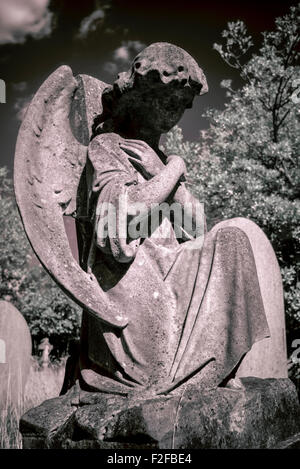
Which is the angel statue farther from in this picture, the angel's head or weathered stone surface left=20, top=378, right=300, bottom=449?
weathered stone surface left=20, top=378, right=300, bottom=449

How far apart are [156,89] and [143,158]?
0.41 meters

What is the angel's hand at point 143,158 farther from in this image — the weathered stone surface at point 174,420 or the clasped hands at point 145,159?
the weathered stone surface at point 174,420

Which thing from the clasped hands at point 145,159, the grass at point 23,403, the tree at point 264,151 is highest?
the tree at point 264,151

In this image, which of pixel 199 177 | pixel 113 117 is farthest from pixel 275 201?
pixel 113 117

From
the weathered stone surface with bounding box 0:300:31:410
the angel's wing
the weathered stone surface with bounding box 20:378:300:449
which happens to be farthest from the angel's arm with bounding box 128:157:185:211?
the weathered stone surface with bounding box 0:300:31:410

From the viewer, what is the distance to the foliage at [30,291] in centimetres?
1264

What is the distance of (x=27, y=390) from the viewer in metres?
6.94

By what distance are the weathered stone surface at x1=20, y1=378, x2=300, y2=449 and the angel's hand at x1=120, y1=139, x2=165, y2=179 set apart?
130 cm

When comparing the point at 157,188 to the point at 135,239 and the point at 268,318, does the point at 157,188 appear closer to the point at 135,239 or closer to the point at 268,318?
the point at 135,239

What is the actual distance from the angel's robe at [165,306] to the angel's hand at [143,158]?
0.16m

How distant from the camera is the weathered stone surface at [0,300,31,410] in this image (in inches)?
254

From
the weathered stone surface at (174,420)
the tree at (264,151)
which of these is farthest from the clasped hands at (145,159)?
the tree at (264,151)

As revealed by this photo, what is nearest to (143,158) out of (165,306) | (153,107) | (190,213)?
(153,107)

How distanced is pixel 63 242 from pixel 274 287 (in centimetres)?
338
